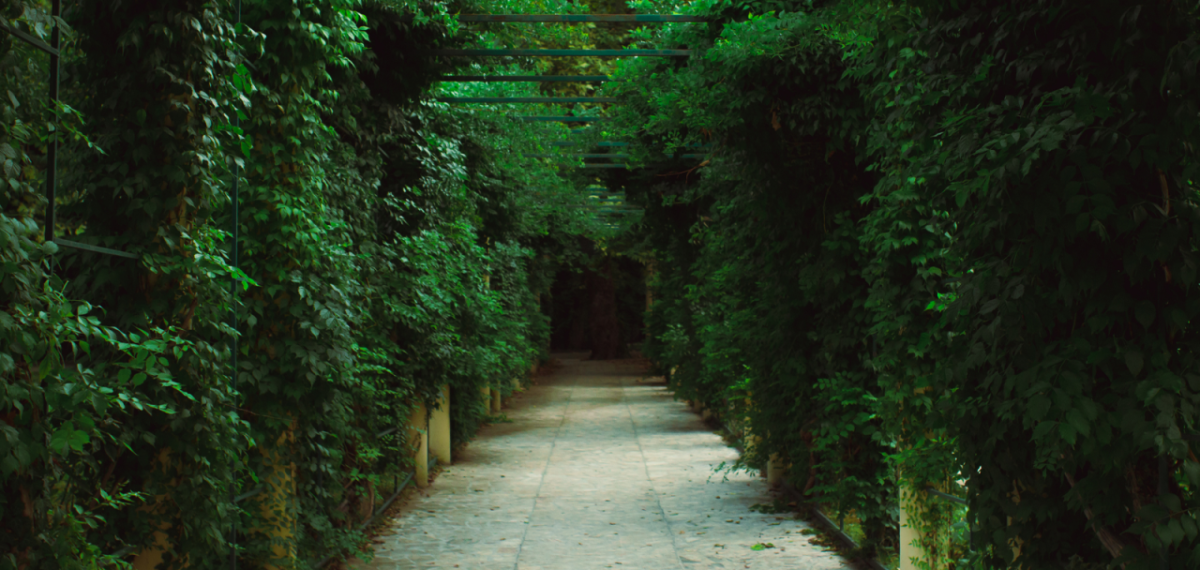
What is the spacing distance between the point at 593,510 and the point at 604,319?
23971 mm

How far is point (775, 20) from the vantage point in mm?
5984

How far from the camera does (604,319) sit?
31.8 meters

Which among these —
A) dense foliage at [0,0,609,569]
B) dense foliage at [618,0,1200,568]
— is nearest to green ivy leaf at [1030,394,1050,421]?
dense foliage at [618,0,1200,568]

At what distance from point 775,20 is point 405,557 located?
4750 millimetres

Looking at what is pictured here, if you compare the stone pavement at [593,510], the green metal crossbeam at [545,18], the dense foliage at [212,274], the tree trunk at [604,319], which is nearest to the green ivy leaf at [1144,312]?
the dense foliage at [212,274]

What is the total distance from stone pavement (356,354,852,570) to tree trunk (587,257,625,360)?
57.1ft

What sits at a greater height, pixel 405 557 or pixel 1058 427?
pixel 1058 427

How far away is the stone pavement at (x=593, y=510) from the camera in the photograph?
6.22 meters

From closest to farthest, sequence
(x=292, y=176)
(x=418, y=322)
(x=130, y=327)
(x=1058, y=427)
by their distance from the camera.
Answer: (x=1058, y=427) < (x=130, y=327) < (x=292, y=176) < (x=418, y=322)

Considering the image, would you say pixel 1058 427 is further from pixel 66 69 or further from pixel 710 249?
pixel 710 249

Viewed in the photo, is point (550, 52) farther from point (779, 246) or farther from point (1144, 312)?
point (1144, 312)

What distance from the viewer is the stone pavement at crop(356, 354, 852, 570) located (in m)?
6.22

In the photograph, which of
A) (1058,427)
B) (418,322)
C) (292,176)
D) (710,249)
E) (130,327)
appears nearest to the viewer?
(1058,427)

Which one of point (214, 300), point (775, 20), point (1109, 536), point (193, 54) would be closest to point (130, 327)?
point (214, 300)
